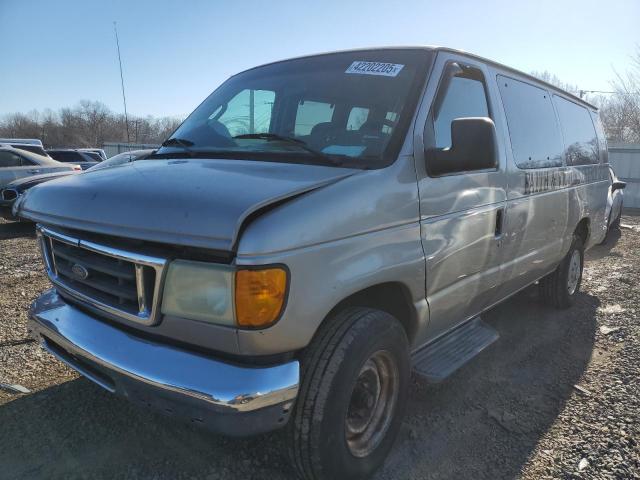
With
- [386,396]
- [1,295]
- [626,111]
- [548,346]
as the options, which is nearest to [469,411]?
[386,396]

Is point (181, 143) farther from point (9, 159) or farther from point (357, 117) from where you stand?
point (9, 159)

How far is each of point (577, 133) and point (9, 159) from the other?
39.8ft

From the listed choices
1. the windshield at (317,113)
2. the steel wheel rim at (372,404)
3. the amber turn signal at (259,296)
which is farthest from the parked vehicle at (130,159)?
the steel wheel rim at (372,404)

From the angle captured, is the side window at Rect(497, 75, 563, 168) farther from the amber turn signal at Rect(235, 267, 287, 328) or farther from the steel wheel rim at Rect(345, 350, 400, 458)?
the amber turn signal at Rect(235, 267, 287, 328)

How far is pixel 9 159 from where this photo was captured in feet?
37.7

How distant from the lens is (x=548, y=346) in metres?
4.12

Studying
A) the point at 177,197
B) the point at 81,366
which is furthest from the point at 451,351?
the point at 81,366

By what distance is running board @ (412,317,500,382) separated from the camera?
8.97 feet

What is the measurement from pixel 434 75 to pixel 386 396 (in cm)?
174

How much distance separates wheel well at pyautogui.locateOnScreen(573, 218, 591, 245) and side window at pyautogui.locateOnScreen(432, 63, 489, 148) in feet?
8.31

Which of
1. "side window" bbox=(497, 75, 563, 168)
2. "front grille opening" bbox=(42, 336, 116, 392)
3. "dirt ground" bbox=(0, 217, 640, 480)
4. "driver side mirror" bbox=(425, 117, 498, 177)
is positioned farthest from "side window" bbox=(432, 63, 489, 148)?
"front grille opening" bbox=(42, 336, 116, 392)

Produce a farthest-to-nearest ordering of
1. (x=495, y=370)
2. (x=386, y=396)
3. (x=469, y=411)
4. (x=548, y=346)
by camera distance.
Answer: (x=548, y=346), (x=495, y=370), (x=469, y=411), (x=386, y=396)

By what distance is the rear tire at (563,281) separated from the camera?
193 inches

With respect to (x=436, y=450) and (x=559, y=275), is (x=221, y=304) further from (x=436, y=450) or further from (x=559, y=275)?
(x=559, y=275)
